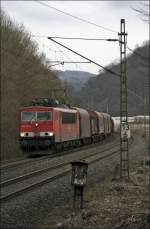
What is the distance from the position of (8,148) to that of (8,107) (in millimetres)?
5335

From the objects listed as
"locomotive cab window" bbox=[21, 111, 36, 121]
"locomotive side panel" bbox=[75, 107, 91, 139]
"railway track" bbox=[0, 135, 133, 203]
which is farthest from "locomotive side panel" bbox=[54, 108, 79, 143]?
"railway track" bbox=[0, 135, 133, 203]

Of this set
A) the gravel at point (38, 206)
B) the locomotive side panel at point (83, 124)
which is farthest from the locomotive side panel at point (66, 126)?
the gravel at point (38, 206)

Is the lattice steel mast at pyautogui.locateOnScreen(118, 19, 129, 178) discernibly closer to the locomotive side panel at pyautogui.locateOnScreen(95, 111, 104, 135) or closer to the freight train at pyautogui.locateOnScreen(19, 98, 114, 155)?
the freight train at pyautogui.locateOnScreen(19, 98, 114, 155)

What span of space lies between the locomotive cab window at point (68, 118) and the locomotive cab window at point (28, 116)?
2.57 meters

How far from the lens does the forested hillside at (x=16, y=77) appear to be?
42.7m

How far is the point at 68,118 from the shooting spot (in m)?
41.7

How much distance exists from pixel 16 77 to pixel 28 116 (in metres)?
10.2

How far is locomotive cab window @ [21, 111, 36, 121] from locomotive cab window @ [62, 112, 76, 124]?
2569 mm

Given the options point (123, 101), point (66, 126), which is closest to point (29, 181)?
point (123, 101)

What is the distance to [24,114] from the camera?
38.6 metres

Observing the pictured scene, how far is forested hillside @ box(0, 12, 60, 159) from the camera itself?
42688mm

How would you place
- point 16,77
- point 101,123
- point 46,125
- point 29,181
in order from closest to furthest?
1. point 29,181
2. point 46,125
3. point 16,77
4. point 101,123

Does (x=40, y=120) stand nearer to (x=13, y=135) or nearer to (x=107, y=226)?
(x=13, y=135)

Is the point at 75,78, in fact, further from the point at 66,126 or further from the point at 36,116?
the point at 36,116
